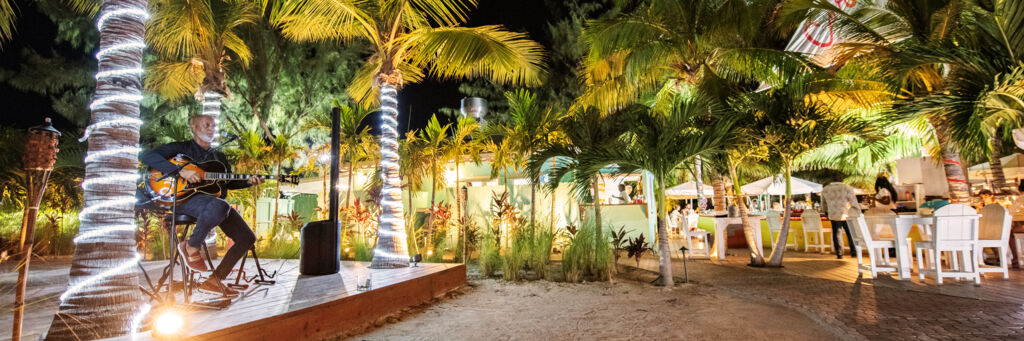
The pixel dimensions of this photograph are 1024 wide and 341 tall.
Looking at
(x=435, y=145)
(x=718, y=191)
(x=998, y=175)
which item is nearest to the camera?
(x=998, y=175)

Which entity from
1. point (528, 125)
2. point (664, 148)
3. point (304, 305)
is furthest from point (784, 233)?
point (304, 305)

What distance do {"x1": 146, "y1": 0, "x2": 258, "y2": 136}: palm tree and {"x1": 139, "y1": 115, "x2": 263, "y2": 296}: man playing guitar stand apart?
11.8 ft

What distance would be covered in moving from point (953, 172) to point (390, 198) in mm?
8833

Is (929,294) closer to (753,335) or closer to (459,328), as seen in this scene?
(753,335)

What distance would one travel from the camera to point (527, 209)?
38.9 ft

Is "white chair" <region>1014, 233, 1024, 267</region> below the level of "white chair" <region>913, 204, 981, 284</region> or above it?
below

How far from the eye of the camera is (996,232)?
5.70m

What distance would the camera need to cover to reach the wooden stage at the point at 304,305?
2873 millimetres

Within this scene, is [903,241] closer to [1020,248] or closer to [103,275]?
[1020,248]

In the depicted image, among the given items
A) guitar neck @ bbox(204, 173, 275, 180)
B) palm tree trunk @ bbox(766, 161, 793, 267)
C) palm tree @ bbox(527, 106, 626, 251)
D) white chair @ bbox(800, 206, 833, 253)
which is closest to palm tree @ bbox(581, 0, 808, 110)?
palm tree @ bbox(527, 106, 626, 251)

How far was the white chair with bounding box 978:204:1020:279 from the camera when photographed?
5500 millimetres

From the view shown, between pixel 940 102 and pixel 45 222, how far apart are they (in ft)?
58.3

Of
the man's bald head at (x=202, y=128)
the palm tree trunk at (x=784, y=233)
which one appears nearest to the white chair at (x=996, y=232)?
the palm tree trunk at (x=784, y=233)

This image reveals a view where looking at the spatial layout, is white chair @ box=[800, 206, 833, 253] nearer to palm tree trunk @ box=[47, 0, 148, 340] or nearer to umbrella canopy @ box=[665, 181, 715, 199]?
umbrella canopy @ box=[665, 181, 715, 199]
